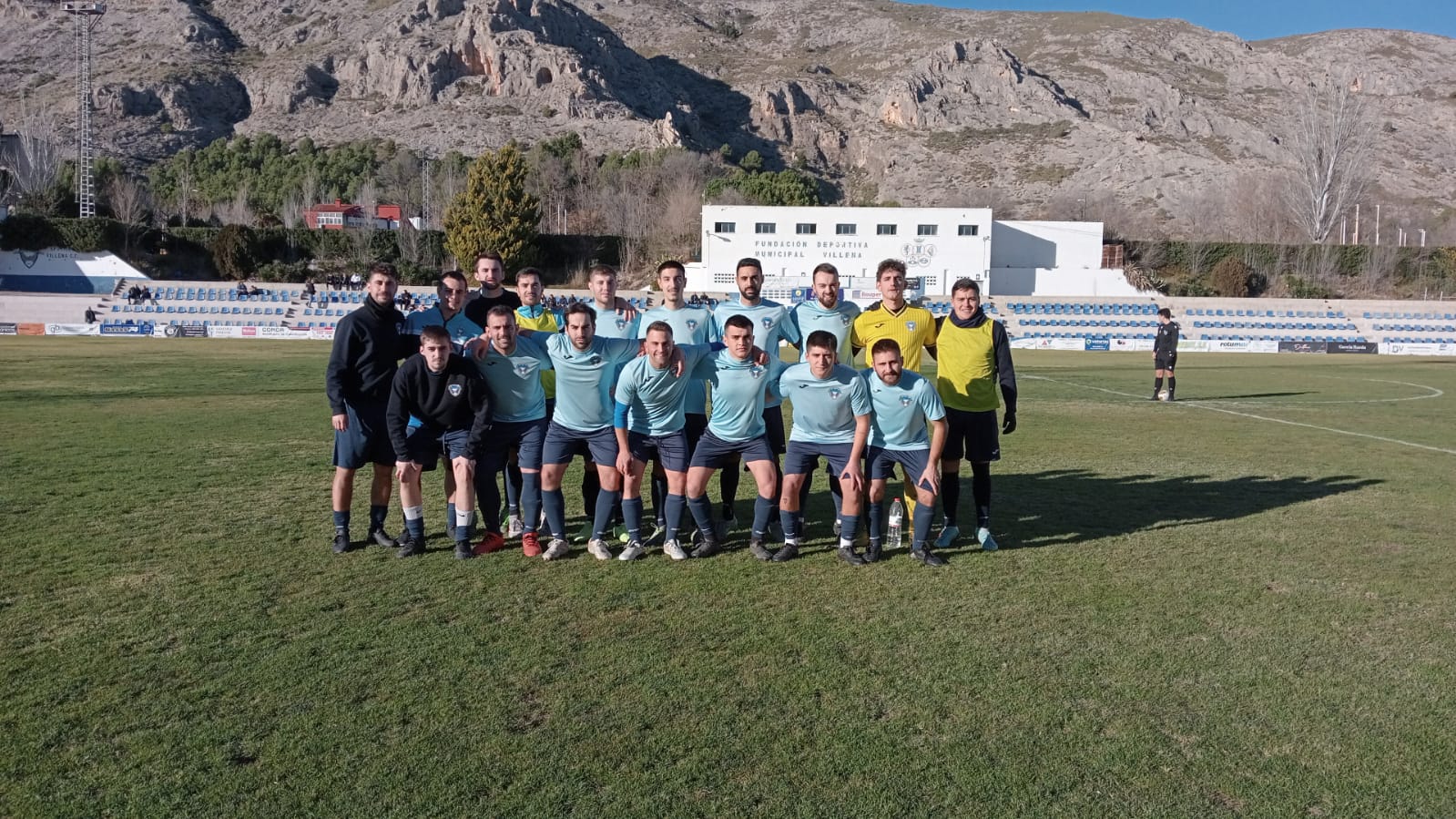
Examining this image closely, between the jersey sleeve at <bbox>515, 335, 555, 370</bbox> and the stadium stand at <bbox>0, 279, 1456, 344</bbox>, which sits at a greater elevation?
the stadium stand at <bbox>0, 279, 1456, 344</bbox>

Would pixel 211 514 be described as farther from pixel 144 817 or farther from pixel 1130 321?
pixel 1130 321

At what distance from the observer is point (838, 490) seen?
6.85 metres

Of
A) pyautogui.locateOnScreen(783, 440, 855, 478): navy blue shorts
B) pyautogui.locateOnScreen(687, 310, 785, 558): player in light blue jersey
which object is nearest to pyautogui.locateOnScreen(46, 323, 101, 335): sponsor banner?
pyautogui.locateOnScreen(687, 310, 785, 558): player in light blue jersey

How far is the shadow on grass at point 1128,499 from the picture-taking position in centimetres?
740

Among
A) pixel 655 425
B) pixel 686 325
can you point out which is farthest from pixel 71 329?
pixel 655 425

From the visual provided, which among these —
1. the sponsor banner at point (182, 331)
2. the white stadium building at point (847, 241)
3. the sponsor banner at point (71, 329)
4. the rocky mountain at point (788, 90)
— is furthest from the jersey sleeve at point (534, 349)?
the rocky mountain at point (788, 90)

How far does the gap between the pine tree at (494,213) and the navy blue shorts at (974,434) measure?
46.1m

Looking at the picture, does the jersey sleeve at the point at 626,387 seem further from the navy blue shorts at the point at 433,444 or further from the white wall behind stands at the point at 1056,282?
the white wall behind stands at the point at 1056,282

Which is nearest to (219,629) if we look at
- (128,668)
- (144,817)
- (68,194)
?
(128,668)

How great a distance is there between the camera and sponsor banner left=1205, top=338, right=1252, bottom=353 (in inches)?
1412

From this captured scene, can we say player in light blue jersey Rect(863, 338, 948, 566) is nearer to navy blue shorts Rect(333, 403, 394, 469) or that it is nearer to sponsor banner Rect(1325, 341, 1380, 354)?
navy blue shorts Rect(333, 403, 394, 469)

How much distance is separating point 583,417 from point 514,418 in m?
0.56

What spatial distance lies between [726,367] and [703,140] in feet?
383

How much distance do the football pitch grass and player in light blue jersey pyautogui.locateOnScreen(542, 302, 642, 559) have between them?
1.45 ft
